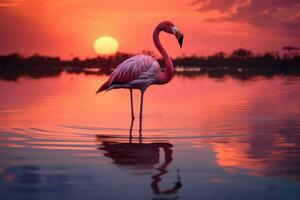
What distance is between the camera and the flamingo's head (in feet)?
30.7

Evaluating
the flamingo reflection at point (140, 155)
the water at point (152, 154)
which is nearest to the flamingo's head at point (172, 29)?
the water at point (152, 154)

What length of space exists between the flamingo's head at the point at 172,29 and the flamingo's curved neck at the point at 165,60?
0.08 metres

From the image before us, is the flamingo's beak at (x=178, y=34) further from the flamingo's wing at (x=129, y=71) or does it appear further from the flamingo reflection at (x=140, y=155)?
the flamingo reflection at (x=140, y=155)

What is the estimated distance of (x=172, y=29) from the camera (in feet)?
31.3

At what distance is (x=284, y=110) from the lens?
10.6 m

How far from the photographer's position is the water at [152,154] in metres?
4.35

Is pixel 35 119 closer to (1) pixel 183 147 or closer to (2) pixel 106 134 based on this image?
(2) pixel 106 134

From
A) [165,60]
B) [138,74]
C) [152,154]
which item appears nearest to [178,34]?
[165,60]

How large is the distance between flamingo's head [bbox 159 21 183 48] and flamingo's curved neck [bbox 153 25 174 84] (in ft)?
0.26

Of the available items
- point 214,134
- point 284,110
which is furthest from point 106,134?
point 284,110

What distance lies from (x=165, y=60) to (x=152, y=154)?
412 centimetres

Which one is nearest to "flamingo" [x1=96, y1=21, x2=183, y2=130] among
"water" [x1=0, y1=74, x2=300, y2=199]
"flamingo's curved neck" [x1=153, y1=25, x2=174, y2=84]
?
"flamingo's curved neck" [x1=153, y1=25, x2=174, y2=84]

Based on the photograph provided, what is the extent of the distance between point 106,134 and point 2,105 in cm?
527

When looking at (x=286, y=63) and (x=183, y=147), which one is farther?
(x=286, y=63)
